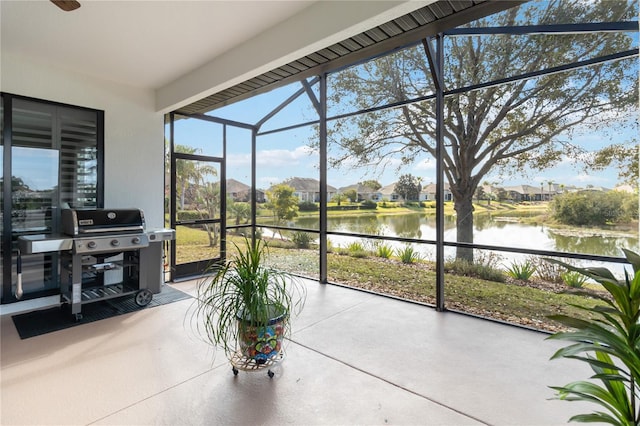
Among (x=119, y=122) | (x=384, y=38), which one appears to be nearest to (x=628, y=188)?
(x=384, y=38)

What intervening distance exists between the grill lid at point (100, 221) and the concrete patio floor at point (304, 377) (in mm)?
1014

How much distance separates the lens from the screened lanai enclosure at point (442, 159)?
10.3 ft

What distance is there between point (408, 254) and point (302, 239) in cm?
193

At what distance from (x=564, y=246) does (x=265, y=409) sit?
334 centimetres

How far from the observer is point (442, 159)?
12.3 feet

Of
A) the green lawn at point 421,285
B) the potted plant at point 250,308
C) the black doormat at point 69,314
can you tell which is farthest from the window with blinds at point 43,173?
the potted plant at point 250,308

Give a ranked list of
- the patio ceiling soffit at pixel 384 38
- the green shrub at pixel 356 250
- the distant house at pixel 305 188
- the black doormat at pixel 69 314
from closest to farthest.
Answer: the patio ceiling soffit at pixel 384 38 < the black doormat at pixel 69 314 < the green shrub at pixel 356 250 < the distant house at pixel 305 188

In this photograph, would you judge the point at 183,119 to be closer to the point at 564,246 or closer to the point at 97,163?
→ the point at 97,163

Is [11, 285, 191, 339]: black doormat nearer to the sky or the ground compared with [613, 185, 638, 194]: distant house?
nearer to the ground

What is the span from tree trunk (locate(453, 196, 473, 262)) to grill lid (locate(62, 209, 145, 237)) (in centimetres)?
394

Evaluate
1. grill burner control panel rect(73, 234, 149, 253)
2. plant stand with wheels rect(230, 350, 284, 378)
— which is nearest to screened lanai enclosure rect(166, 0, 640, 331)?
plant stand with wheels rect(230, 350, 284, 378)

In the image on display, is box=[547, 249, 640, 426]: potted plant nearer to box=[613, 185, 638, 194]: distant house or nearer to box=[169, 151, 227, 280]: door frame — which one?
box=[613, 185, 638, 194]: distant house

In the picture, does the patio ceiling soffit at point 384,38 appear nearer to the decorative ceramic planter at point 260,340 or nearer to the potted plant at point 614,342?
the potted plant at point 614,342

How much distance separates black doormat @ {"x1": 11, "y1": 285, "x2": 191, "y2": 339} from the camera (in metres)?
3.25
